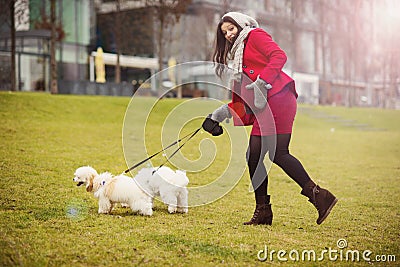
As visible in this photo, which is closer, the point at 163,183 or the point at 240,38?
the point at 240,38

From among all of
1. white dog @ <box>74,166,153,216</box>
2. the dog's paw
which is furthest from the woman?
white dog @ <box>74,166,153,216</box>

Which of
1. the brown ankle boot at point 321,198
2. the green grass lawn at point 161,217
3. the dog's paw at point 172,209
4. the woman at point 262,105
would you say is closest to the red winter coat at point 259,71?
the woman at point 262,105

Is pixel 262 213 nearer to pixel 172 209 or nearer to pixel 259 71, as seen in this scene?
pixel 172 209

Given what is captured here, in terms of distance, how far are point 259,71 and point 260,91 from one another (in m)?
0.33

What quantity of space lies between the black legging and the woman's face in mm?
1133

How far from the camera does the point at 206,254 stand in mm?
5090

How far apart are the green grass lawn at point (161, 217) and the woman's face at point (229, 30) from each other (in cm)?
178

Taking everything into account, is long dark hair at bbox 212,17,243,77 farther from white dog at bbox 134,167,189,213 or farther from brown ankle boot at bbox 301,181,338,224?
brown ankle boot at bbox 301,181,338,224

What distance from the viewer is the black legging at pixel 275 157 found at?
6.07 m

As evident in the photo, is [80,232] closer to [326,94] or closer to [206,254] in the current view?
[206,254]

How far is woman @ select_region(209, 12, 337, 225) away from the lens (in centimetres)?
603

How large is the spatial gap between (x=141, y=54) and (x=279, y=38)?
464 inches

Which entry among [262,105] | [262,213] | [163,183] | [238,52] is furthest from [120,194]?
[238,52]

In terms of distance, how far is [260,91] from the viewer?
19.7 ft
